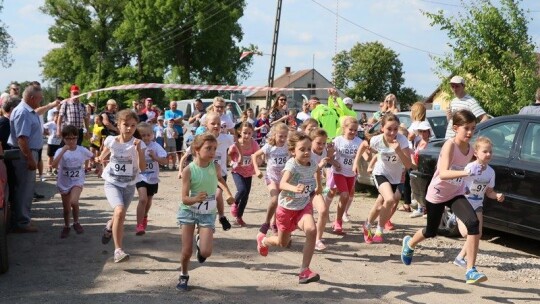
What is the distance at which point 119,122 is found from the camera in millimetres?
7574

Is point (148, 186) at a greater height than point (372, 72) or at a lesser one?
lesser

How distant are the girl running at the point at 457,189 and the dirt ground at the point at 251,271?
0.36m

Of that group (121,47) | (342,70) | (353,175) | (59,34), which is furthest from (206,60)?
(353,175)

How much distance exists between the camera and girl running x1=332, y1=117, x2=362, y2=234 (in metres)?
8.98

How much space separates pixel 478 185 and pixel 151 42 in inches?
1985

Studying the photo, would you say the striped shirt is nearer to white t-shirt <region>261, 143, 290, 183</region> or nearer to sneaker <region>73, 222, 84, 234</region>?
white t-shirt <region>261, 143, 290, 183</region>

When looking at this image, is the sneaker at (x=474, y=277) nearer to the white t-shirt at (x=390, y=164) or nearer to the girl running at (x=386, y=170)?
the girl running at (x=386, y=170)

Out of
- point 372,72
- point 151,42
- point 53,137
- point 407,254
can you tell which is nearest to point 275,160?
point 407,254

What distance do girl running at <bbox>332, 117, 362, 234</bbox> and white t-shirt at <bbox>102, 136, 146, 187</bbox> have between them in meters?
2.72

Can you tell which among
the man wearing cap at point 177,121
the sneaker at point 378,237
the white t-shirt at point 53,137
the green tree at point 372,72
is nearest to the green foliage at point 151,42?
the green tree at point 372,72

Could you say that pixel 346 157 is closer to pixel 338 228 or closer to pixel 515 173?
pixel 338 228

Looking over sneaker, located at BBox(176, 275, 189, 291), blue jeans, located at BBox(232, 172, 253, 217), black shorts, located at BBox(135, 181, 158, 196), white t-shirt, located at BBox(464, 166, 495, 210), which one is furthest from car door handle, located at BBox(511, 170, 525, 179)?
black shorts, located at BBox(135, 181, 158, 196)

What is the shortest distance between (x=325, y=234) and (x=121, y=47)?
57882mm

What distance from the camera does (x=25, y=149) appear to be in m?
8.85
